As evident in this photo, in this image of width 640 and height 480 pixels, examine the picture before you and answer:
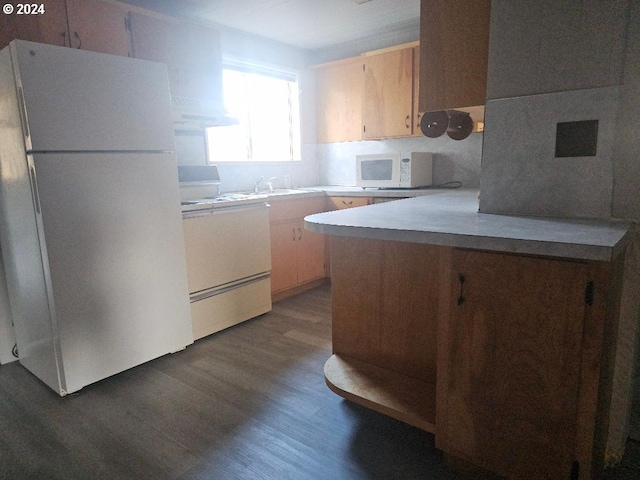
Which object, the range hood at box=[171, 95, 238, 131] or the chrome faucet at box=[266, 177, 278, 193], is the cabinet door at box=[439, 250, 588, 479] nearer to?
the range hood at box=[171, 95, 238, 131]

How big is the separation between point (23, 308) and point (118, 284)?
0.61m

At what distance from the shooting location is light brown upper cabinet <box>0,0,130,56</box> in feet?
6.72

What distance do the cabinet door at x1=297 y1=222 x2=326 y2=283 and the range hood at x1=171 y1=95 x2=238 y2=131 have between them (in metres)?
1.11

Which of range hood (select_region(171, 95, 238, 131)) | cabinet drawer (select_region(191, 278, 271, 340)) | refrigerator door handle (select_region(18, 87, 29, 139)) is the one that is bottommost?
cabinet drawer (select_region(191, 278, 271, 340))

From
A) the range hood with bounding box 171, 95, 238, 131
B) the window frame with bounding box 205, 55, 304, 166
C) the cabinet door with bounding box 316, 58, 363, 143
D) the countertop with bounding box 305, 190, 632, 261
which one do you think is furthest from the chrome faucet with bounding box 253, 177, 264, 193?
the countertop with bounding box 305, 190, 632, 261

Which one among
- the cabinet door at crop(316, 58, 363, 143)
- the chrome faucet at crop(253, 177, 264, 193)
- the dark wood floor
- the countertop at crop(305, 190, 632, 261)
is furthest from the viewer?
the cabinet door at crop(316, 58, 363, 143)

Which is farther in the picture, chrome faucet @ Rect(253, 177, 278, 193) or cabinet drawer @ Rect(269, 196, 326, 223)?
chrome faucet @ Rect(253, 177, 278, 193)

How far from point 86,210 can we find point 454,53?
1907 millimetres

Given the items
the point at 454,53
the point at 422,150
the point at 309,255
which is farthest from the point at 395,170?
the point at 454,53

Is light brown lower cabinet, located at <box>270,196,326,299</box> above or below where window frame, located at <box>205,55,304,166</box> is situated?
below

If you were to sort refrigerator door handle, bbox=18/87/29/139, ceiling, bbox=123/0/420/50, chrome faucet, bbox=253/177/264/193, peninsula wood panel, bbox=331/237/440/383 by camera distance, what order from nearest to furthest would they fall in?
1. peninsula wood panel, bbox=331/237/440/383
2. refrigerator door handle, bbox=18/87/29/139
3. ceiling, bbox=123/0/420/50
4. chrome faucet, bbox=253/177/264/193

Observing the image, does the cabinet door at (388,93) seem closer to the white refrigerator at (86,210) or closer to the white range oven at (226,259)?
the white range oven at (226,259)

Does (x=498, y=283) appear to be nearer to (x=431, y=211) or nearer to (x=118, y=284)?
(x=431, y=211)

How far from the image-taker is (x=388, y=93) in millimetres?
3518
